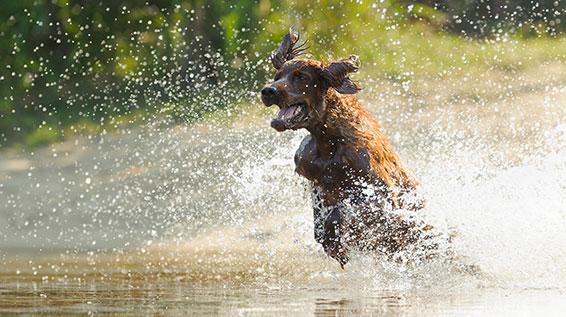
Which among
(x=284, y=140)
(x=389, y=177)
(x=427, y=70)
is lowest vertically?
(x=389, y=177)

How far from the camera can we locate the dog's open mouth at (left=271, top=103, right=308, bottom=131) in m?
10.8

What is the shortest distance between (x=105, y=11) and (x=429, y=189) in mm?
8349

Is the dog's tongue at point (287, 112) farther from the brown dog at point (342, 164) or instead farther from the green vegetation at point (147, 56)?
the green vegetation at point (147, 56)

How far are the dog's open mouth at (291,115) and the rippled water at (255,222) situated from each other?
846 mm

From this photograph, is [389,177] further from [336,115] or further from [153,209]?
[153,209]

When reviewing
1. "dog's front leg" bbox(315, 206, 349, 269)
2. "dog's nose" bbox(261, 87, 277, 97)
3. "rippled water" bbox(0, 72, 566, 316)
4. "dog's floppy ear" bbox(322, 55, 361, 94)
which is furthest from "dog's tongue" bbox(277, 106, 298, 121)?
"rippled water" bbox(0, 72, 566, 316)

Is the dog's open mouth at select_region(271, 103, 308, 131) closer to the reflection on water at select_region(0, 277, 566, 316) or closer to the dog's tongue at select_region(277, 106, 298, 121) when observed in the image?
the dog's tongue at select_region(277, 106, 298, 121)

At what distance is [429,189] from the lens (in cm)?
1202

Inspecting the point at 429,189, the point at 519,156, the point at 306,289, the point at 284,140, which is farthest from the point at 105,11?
the point at 306,289

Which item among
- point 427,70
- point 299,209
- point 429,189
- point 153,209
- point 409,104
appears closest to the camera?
point 429,189

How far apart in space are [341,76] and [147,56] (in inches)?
342

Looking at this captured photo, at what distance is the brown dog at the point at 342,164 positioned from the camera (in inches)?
434

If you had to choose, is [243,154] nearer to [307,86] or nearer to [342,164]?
[342,164]

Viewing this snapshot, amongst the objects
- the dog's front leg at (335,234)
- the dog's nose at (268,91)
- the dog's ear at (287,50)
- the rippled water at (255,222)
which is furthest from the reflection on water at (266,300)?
the dog's ear at (287,50)
